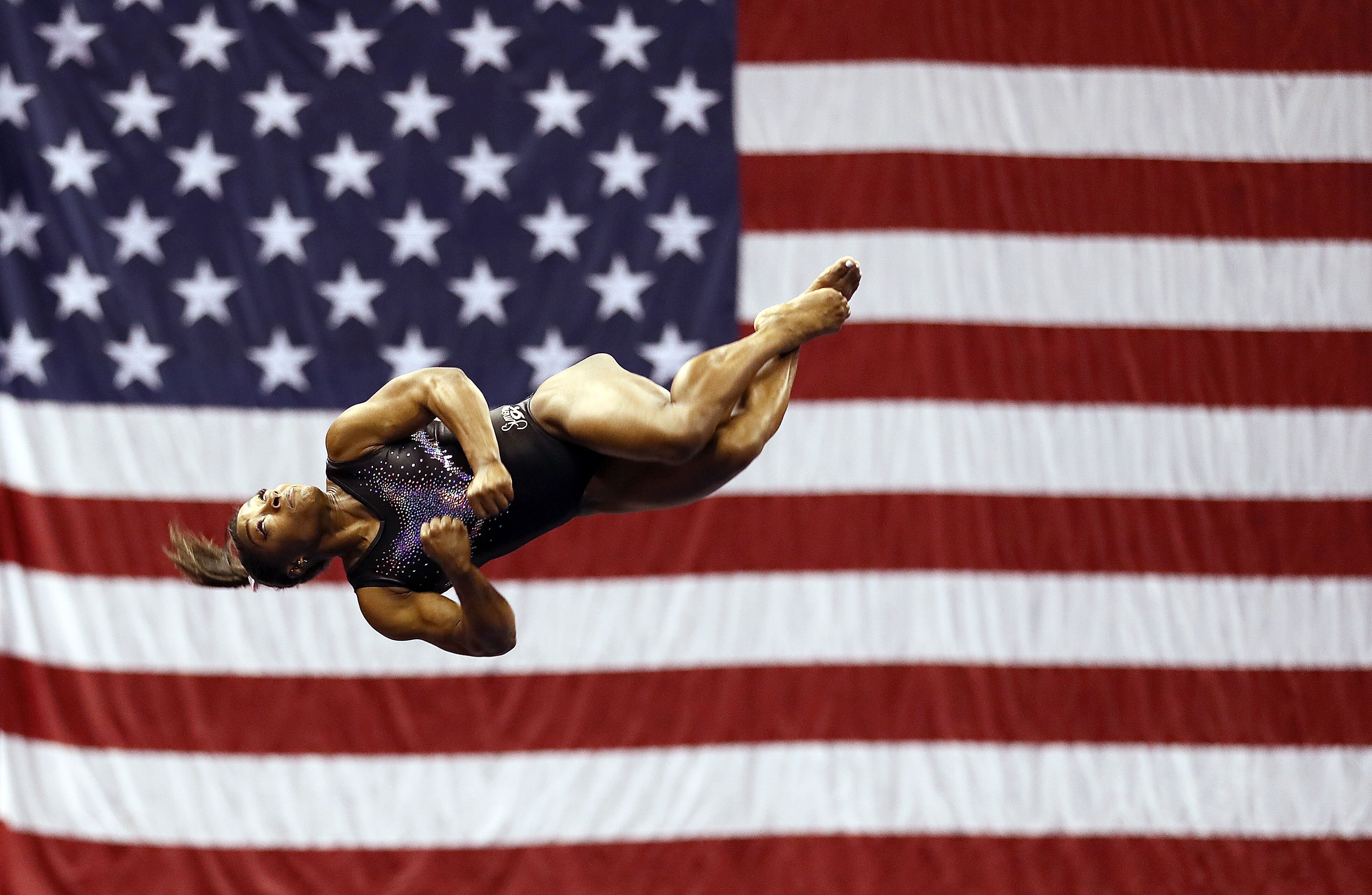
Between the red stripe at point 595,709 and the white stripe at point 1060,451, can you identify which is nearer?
the red stripe at point 595,709

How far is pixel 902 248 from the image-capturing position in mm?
5281

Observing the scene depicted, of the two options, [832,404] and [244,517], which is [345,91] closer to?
[832,404]

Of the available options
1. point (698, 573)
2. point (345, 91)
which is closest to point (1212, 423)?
point (698, 573)

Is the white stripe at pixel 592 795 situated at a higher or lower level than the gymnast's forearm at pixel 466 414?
lower

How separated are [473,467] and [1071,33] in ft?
12.4

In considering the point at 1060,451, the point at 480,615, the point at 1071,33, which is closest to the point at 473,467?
the point at 480,615

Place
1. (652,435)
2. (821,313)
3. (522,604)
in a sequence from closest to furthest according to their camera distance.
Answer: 1. (652,435)
2. (821,313)
3. (522,604)

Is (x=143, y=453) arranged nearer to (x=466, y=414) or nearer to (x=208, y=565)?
(x=208, y=565)

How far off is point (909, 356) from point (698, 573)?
1.18 m

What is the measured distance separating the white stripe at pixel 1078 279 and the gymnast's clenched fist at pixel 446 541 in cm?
271

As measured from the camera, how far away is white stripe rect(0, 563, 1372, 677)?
5.02 meters

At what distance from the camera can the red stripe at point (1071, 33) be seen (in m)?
5.38

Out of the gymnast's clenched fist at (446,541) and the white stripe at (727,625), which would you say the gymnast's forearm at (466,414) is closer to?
the gymnast's clenched fist at (446,541)

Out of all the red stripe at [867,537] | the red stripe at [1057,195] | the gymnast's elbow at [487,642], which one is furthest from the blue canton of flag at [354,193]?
the gymnast's elbow at [487,642]
